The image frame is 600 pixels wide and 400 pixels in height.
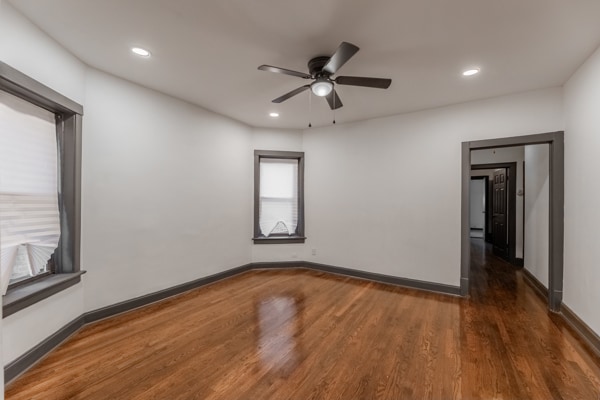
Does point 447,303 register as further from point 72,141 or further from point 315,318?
point 72,141

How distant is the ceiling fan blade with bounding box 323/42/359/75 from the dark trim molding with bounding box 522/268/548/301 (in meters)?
3.91

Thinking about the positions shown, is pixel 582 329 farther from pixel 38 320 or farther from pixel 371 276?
pixel 38 320

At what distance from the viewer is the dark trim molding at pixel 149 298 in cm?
283

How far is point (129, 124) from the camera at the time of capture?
3088 millimetres

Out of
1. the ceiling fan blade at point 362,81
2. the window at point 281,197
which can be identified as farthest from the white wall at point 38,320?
the ceiling fan blade at point 362,81

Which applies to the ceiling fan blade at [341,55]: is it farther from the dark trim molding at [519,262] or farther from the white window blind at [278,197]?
the dark trim molding at [519,262]

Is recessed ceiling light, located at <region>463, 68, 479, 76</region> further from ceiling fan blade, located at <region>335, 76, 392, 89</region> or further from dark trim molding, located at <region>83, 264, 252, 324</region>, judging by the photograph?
dark trim molding, located at <region>83, 264, 252, 324</region>

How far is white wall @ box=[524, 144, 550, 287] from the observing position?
3.82 metres

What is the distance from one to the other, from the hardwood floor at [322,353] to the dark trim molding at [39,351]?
64 millimetres

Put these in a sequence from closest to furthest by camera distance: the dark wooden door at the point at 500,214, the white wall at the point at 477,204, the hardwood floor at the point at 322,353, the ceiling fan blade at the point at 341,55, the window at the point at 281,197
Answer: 1. the hardwood floor at the point at 322,353
2. the ceiling fan blade at the point at 341,55
3. the window at the point at 281,197
4. the dark wooden door at the point at 500,214
5. the white wall at the point at 477,204

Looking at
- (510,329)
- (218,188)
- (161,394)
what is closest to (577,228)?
(510,329)

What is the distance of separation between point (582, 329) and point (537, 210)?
2.19 meters

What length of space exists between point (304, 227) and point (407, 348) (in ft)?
9.77

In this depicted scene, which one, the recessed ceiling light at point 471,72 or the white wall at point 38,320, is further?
the recessed ceiling light at point 471,72
